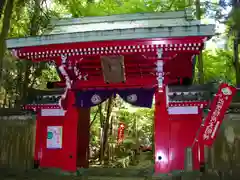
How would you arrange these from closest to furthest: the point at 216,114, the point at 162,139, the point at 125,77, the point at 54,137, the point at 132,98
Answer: the point at 216,114 → the point at 162,139 → the point at 125,77 → the point at 132,98 → the point at 54,137

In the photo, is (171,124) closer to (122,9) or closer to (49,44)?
(49,44)

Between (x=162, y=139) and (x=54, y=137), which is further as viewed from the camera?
(x=54, y=137)

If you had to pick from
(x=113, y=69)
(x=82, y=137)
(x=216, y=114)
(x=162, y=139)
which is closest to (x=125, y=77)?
(x=113, y=69)

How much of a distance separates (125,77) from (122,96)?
69cm

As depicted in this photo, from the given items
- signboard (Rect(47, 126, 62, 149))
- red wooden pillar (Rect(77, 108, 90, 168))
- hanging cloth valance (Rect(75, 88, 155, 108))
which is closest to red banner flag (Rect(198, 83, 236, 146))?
hanging cloth valance (Rect(75, 88, 155, 108))

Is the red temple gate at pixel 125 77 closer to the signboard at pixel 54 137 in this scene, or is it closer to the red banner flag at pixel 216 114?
the signboard at pixel 54 137

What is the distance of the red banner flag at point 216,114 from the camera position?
7.58m

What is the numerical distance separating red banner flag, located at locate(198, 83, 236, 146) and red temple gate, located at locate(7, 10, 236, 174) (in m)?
0.97

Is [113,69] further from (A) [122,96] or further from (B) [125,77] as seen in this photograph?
(A) [122,96]

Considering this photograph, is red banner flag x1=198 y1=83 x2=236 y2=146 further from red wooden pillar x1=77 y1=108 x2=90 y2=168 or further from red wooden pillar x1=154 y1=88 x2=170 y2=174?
red wooden pillar x1=77 y1=108 x2=90 y2=168

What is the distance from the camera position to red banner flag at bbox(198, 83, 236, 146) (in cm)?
758

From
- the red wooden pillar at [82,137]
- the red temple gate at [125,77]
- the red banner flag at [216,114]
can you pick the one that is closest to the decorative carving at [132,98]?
the red temple gate at [125,77]

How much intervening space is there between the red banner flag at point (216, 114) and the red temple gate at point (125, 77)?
97cm

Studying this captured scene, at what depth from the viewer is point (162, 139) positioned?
915 centimetres
